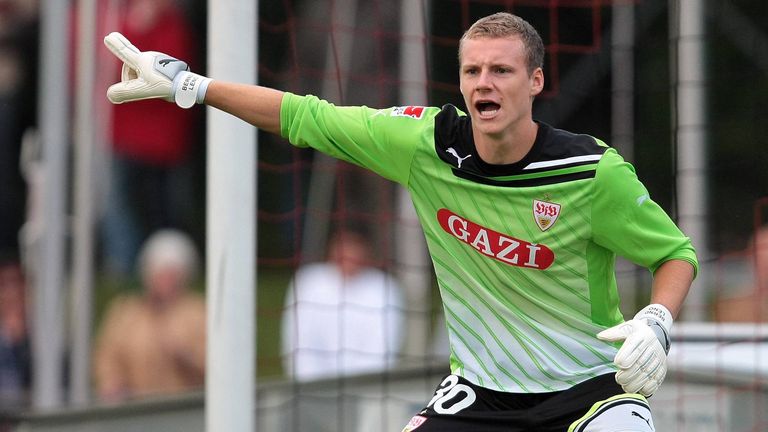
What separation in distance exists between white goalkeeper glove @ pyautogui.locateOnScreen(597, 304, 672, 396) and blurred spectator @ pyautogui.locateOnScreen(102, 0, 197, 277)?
7065mm

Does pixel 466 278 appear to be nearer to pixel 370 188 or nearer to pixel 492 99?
pixel 492 99

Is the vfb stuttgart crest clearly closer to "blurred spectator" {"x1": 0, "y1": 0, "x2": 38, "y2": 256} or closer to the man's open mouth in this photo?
the man's open mouth

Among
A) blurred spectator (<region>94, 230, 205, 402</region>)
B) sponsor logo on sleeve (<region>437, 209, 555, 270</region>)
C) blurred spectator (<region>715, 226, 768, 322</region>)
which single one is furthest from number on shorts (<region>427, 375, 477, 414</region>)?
blurred spectator (<region>94, 230, 205, 402</region>)

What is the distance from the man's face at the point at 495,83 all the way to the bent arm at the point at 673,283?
2.32 ft

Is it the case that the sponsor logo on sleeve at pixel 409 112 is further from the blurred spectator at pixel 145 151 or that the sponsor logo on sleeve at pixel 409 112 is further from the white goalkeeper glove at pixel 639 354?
the blurred spectator at pixel 145 151

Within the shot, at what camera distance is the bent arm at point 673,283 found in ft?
15.8

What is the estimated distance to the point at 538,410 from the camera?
5.02m

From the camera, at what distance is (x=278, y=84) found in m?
15.4

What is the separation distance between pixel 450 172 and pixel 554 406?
35.2 inches

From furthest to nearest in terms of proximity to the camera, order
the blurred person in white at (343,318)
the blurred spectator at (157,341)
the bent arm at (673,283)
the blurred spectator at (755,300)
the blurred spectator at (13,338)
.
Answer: the blurred spectator at (13,338) → the blurred spectator at (157,341) → the blurred person in white at (343,318) → the blurred spectator at (755,300) → the bent arm at (673,283)

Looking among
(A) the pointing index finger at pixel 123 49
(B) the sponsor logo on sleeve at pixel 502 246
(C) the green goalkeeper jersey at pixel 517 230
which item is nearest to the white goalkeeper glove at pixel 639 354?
(C) the green goalkeeper jersey at pixel 517 230

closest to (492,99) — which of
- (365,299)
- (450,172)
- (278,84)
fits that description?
(450,172)

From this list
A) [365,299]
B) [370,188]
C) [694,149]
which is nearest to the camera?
[365,299]

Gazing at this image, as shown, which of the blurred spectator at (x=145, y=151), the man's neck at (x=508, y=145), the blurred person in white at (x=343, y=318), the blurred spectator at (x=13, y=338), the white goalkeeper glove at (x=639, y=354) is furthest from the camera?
the blurred spectator at (x=145, y=151)
